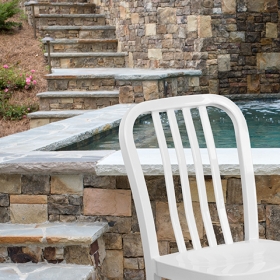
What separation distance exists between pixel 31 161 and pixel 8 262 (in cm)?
45

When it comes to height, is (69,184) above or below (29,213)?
above

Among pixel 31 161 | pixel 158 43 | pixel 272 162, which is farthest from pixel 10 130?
pixel 272 162

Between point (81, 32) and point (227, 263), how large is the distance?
24.2ft

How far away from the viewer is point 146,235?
1.70 meters

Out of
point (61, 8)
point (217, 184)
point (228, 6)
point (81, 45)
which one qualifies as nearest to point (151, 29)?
point (228, 6)

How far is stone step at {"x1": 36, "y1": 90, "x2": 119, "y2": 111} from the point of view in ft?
22.0

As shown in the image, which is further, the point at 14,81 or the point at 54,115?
the point at 14,81

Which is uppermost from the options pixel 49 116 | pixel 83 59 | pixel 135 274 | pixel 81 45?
pixel 81 45

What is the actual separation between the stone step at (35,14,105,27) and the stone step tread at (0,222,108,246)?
21.7 feet

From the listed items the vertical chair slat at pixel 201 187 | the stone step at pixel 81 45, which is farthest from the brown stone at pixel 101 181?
the stone step at pixel 81 45

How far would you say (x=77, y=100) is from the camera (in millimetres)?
6785

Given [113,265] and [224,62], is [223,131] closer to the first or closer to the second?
[113,265]

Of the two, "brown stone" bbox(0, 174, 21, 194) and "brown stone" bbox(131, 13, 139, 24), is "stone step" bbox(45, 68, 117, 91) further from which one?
"brown stone" bbox(0, 174, 21, 194)

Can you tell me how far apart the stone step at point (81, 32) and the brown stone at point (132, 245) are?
6299mm
